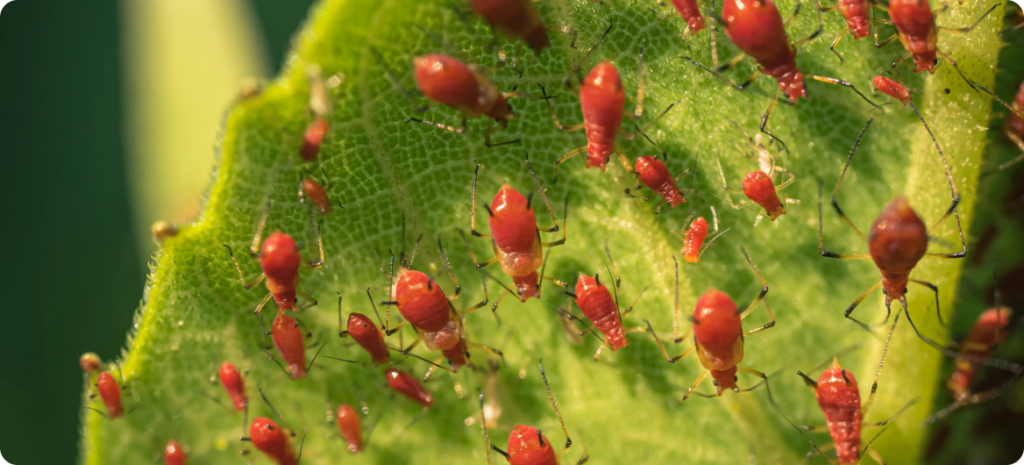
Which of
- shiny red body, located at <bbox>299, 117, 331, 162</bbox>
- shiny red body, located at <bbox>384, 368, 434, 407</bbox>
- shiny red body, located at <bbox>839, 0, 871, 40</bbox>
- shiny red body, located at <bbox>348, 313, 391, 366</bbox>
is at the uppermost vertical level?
shiny red body, located at <bbox>839, 0, 871, 40</bbox>

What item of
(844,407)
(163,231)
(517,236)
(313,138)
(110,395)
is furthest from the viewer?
(110,395)

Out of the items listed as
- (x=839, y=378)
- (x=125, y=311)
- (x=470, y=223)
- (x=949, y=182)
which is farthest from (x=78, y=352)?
(x=949, y=182)

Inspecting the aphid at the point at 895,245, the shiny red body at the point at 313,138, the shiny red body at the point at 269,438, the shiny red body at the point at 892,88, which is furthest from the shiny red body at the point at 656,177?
the shiny red body at the point at 269,438

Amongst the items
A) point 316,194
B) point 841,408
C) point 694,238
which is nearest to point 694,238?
point 694,238

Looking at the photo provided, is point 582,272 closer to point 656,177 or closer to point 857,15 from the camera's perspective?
point 656,177

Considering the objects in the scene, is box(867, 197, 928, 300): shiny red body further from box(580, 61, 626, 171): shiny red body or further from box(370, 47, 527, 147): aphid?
box(370, 47, 527, 147): aphid

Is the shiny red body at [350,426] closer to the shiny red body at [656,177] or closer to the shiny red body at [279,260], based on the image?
the shiny red body at [279,260]

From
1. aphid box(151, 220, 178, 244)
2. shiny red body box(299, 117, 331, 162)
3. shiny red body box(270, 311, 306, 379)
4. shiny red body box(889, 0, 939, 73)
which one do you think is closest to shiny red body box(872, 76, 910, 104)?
shiny red body box(889, 0, 939, 73)

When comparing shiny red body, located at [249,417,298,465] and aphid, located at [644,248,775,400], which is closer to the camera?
aphid, located at [644,248,775,400]
